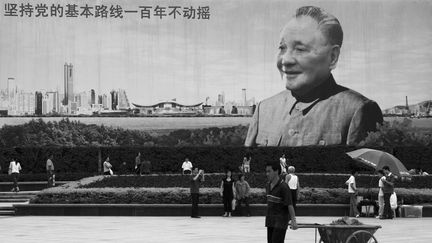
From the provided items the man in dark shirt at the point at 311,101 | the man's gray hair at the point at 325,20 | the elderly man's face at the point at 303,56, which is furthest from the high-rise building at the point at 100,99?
the man's gray hair at the point at 325,20

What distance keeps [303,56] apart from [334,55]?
2.13 metres

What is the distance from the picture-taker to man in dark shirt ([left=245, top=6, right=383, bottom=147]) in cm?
4019

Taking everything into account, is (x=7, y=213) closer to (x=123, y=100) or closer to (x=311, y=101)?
(x=123, y=100)

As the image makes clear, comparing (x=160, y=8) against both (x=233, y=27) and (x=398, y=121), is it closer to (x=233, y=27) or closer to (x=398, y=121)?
(x=233, y=27)

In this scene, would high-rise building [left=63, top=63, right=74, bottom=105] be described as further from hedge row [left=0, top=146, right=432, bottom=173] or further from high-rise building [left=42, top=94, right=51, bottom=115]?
hedge row [left=0, top=146, right=432, bottom=173]

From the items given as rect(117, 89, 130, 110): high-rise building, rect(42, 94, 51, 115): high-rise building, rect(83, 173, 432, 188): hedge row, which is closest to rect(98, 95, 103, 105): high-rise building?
rect(117, 89, 130, 110): high-rise building

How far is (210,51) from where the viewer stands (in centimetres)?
4219

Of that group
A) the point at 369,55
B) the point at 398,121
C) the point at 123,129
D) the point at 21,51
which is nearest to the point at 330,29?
the point at 369,55

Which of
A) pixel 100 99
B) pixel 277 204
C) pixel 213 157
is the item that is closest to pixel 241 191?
pixel 277 204

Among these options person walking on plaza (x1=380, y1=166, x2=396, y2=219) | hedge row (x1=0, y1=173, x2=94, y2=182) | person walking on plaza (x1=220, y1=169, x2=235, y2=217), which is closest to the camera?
person walking on plaza (x1=380, y1=166, x2=396, y2=219)

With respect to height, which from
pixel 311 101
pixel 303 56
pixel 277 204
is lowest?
pixel 277 204

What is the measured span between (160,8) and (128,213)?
20.3 meters

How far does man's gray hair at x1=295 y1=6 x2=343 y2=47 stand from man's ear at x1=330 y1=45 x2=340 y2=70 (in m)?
0.23

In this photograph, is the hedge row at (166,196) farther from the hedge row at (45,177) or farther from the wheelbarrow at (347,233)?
the hedge row at (45,177)
